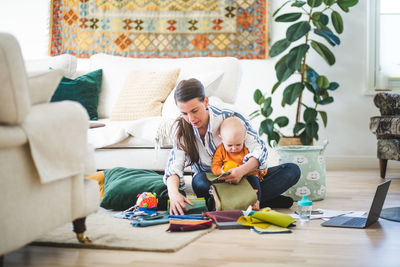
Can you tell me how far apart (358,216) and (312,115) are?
1885 mm

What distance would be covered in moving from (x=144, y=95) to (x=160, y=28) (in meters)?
1.39

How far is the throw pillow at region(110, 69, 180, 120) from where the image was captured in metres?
3.46

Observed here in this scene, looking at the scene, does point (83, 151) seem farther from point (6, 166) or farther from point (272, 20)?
point (272, 20)

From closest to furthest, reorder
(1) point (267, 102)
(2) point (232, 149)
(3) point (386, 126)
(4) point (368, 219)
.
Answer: (4) point (368, 219) → (2) point (232, 149) → (3) point (386, 126) → (1) point (267, 102)

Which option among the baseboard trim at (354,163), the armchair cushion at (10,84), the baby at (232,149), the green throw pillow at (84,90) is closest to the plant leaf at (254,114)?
the baseboard trim at (354,163)

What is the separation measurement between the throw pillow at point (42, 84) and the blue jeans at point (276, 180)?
1037 millimetres

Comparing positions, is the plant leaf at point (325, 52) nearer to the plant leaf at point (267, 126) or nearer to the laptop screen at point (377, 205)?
the plant leaf at point (267, 126)

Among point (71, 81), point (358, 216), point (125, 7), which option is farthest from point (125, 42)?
point (358, 216)

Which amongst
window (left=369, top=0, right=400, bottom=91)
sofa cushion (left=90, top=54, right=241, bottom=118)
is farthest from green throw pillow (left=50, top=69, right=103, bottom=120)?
window (left=369, top=0, right=400, bottom=91)

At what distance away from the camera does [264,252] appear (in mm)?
1742

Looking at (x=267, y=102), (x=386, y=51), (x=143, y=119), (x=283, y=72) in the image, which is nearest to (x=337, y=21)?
(x=283, y=72)

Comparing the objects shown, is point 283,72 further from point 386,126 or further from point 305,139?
point 386,126

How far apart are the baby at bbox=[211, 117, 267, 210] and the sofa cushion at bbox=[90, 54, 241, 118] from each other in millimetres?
1051

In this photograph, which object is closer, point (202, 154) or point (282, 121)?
point (202, 154)
